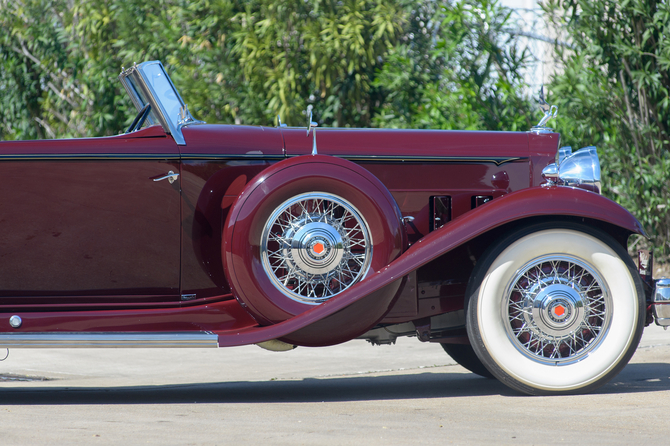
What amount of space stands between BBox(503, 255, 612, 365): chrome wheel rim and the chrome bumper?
0.76ft

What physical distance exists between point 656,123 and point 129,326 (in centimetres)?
633

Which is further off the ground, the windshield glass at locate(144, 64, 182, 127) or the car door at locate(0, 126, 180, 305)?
the windshield glass at locate(144, 64, 182, 127)

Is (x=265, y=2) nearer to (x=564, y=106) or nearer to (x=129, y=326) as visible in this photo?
(x=564, y=106)

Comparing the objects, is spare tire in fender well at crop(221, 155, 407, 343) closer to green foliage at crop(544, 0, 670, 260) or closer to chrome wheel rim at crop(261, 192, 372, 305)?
chrome wheel rim at crop(261, 192, 372, 305)

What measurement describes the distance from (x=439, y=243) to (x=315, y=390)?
1.26m

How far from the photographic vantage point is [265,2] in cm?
922

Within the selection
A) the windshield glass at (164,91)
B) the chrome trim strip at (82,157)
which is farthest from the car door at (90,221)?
the windshield glass at (164,91)

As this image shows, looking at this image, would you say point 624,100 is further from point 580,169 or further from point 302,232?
point 302,232

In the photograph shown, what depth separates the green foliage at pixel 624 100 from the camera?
7652 millimetres

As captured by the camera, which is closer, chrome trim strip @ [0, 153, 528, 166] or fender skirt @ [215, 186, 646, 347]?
fender skirt @ [215, 186, 646, 347]

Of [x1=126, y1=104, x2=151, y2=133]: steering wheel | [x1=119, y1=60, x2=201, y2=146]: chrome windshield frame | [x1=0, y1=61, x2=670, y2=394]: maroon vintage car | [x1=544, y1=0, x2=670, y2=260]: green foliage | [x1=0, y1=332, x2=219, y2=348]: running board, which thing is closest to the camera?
[x1=0, y1=332, x2=219, y2=348]: running board

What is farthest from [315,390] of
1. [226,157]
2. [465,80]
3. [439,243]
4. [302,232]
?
[465,80]

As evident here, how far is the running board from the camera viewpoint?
3484 mm

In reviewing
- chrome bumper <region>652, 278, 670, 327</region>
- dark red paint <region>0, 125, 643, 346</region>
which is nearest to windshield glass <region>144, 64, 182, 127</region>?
dark red paint <region>0, 125, 643, 346</region>
